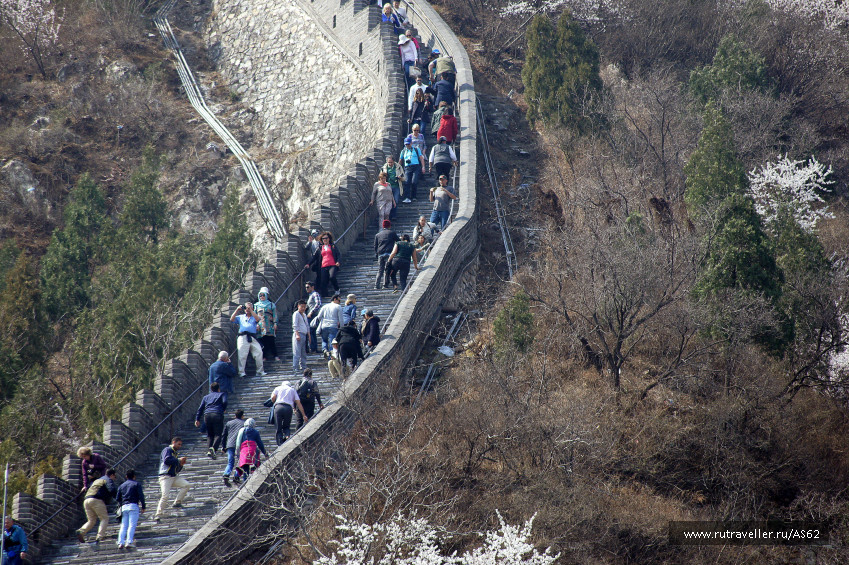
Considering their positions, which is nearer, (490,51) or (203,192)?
(203,192)

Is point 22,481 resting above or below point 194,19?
below

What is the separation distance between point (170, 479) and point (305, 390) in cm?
255

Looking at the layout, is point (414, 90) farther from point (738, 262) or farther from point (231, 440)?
point (231, 440)

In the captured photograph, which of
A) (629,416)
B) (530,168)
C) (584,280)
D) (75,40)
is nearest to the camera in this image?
(629,416)

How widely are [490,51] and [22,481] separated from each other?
74.4 ft

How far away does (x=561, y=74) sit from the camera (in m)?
28.2

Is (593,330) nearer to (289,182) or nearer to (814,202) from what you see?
(814,202)

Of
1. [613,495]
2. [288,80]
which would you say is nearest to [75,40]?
[288,80]

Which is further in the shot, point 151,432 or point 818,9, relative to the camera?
point 818,9

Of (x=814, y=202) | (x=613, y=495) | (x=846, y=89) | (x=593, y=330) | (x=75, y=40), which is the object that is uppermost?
(x=75, y=40)

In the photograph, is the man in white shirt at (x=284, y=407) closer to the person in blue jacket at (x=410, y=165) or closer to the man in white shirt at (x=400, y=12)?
the person in blue jacket at (x=410, y=165)

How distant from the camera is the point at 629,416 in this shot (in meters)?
17.8

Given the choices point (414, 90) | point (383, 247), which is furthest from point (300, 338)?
point (414, 90)

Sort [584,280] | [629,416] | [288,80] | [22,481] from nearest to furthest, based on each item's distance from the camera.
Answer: [22,481] → [629,416] → [584,280] → [288,80]
